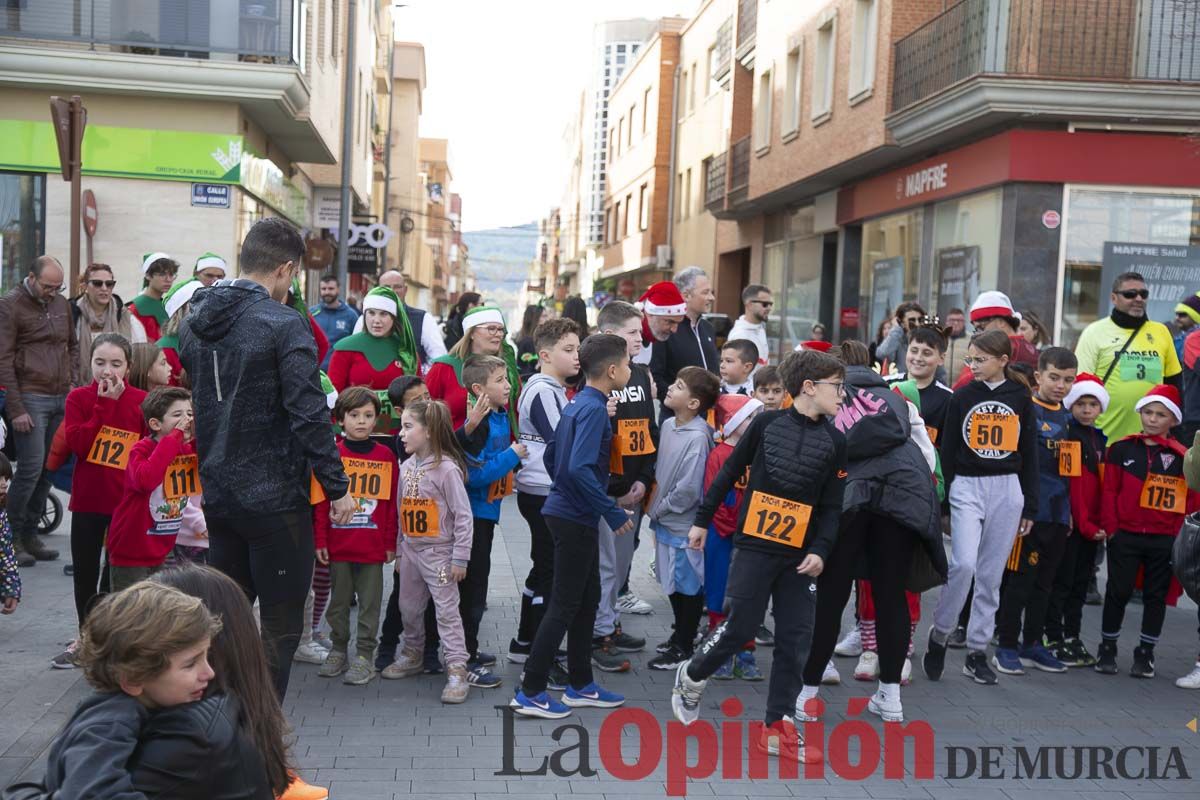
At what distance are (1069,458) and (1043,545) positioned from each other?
573 millimetres

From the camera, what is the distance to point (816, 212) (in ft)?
83.8

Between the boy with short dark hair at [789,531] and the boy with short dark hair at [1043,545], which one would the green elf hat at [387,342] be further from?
the boy with short dark hair at [1043,545]

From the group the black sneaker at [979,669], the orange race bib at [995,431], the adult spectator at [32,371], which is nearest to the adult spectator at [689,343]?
the orange race bib at [995,431]

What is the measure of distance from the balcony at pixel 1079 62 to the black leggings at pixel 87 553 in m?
12.0

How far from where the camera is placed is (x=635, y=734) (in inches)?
233

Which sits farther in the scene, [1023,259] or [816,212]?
[816,212]

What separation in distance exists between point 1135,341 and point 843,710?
4.88 metres

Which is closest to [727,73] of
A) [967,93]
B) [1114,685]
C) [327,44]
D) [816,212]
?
[816,212]

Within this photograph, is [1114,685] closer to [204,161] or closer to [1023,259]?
[1023,259]

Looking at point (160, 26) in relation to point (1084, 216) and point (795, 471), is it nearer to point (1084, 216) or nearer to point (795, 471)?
point (1084, 216)

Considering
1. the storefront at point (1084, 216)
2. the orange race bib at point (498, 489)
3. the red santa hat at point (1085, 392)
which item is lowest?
the orange race bib at point (498, 489)

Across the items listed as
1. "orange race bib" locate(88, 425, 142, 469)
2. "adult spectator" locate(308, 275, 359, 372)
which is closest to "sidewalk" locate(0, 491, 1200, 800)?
"orange race bib" locate(88, 425, 142, 469)

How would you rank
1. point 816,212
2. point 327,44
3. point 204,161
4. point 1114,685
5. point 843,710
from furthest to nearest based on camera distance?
point 816,212 < point 327,44 < point 204,161 < point 1114,685 < point 843,710

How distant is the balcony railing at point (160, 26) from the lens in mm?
16234
